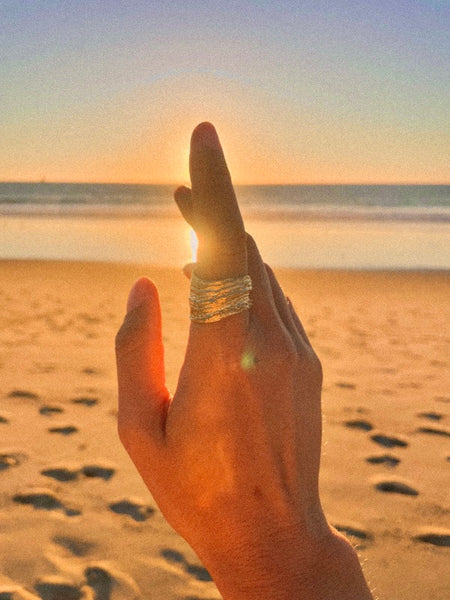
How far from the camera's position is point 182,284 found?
1013 centimetres

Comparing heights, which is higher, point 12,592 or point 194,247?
point 194,247

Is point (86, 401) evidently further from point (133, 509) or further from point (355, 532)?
point (355, 532)

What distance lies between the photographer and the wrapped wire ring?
1077 mm

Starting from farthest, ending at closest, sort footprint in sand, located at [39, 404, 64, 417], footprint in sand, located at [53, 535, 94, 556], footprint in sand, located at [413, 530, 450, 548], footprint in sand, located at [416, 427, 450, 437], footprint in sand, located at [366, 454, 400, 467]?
1. footprint in sand, located at [39, 404, 64, 417]
2. footprint in sand, located at [416, 427, 450, 437]
3. footprint in sand, located at [366, 454, 400, 467]
4. footprint in sand, located at [413, 530, 450, 548]
5. footprint in sand, located at [53, 535, 94, 556]

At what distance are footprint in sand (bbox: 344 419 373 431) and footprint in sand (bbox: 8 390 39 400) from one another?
2.25m

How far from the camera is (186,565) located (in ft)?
7.94

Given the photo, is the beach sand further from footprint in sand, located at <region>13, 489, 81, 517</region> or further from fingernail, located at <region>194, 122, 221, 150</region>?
fingernail, located at <region>194, 122, 221, 150</region>

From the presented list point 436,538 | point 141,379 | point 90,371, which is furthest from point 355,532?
point 90,371

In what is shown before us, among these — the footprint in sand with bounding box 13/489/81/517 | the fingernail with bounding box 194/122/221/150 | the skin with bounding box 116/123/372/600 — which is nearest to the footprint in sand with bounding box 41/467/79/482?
the footprint in sand with bounding box 13/489/81/517

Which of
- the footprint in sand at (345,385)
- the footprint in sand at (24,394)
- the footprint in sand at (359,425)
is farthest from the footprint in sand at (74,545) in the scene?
the footprint in sand at (345,385)

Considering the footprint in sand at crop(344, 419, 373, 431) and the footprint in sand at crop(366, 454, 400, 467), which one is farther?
the footprint in sand at crop(344, 419, 373, 431)

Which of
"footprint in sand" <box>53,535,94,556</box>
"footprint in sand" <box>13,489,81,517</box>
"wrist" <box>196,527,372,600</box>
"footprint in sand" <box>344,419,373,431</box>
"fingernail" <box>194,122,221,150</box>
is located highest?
"fingernail" <box>194,122,221,150</box>

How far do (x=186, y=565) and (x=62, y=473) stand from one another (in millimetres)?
1034

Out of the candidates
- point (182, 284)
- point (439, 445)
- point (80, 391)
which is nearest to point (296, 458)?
point (439, 445)
